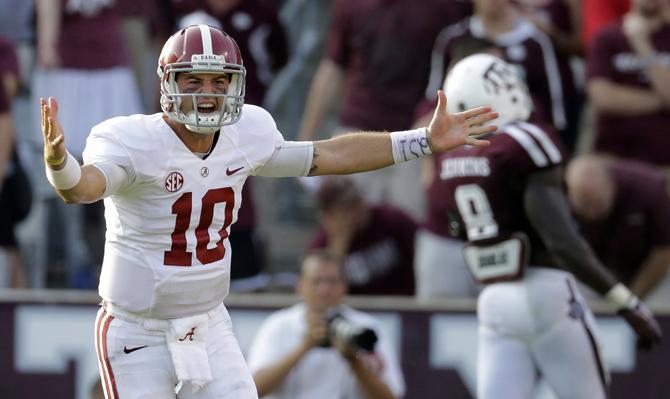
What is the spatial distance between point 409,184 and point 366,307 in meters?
0.99

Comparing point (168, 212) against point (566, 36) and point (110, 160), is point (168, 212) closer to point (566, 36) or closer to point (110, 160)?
point (110, 160)

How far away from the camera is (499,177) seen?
6145 mm

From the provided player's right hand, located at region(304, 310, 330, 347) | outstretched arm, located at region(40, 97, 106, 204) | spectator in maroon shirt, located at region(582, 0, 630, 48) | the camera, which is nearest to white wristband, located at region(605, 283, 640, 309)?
the camera

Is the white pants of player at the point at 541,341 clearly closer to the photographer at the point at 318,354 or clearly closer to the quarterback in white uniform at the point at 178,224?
the photographer at the point at 318,354

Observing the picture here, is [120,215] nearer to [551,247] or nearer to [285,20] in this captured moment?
[551,247]

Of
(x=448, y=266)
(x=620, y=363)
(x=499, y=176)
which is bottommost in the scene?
(x=620, y=363)

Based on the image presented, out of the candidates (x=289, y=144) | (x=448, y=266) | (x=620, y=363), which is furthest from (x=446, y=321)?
(x=289, y=144)

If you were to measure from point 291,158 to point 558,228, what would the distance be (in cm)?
131

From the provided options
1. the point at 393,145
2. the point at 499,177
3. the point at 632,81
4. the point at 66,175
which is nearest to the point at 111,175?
the point at 66,175

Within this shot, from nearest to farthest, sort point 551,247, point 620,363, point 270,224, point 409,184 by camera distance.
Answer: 1. point 551,247
2. point 620,363
3. point 409,184
4. point 270,224

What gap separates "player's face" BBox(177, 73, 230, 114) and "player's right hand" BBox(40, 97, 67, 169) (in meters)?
0.55

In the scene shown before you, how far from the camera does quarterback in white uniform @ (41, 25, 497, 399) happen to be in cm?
496

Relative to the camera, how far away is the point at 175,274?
5.06 metres

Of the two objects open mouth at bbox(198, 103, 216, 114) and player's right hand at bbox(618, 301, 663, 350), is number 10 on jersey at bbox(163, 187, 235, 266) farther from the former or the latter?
player's right hand at bbox(618, 301, 663, 350)
